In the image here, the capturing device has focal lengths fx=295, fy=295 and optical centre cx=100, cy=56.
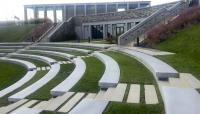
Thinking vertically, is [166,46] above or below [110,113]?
above

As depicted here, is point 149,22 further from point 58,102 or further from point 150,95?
point 58,102

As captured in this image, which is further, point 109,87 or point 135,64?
point 135,64

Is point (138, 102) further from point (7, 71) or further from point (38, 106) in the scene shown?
point (7, 71)

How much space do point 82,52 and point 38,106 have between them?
47.1 ft

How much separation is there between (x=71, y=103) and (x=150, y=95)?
90.5 inches

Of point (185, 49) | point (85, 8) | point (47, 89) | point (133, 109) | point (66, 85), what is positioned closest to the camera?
point (133, 109)

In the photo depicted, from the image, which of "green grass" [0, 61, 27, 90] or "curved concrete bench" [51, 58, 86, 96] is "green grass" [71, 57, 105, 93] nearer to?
"curved concrete bench" [51, 58, 86, 96]

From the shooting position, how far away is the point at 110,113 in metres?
6.96

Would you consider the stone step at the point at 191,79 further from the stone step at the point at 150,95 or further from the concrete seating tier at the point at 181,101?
the stone step at the point at 150,95

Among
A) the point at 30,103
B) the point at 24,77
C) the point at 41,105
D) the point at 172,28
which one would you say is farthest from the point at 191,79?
the point at 172,28

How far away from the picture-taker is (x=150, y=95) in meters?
8.41

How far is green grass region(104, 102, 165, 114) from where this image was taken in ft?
22.9

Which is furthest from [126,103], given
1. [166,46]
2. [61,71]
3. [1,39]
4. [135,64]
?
[1,39]

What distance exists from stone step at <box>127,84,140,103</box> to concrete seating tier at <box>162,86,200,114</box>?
32.3 inches
